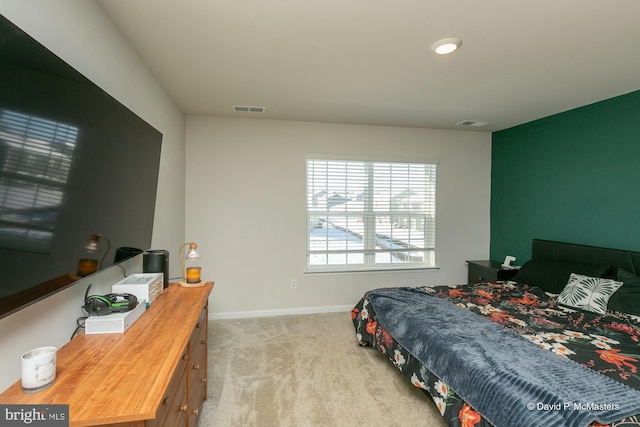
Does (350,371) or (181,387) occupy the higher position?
(181,387)

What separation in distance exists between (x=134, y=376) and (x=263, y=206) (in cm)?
294

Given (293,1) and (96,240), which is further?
(293,1)

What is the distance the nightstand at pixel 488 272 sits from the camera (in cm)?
383

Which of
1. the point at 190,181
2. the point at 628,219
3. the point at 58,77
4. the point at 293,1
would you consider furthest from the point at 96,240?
the point at 628,219

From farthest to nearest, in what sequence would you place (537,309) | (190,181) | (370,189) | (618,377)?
(370,189)
(190,181)
(537,309)
(618,377)

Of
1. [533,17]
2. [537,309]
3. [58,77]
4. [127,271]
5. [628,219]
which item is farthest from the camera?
[628,219]

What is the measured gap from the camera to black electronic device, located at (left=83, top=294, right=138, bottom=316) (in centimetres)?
143

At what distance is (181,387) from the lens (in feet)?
4.77

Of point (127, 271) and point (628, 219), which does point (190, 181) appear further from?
point (628, 219)

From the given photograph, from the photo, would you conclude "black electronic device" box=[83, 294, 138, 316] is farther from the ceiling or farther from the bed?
the bed

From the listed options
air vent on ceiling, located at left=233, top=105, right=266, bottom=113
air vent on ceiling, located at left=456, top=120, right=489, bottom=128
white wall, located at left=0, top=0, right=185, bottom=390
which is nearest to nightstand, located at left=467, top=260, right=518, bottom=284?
air vent on ceiling, located at left=456, top=120, right=489, bottom=128

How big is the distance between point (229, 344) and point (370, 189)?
8.31 feet

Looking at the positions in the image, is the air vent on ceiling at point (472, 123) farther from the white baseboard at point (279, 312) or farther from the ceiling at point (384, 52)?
the white baseboard at point (279, 312)

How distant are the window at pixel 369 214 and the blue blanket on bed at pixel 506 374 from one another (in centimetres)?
177
